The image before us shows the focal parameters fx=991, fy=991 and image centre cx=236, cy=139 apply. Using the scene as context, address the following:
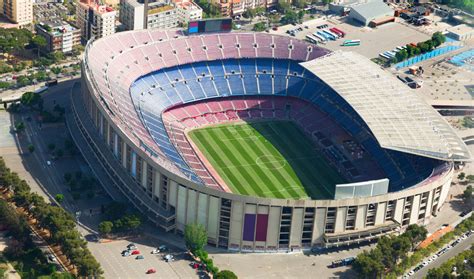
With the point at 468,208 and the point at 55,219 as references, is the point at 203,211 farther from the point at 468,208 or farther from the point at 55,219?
the point at 468,208

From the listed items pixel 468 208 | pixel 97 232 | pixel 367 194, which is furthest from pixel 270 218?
pixel 468 208

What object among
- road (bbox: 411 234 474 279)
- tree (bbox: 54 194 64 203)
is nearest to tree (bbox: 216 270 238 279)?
road (bbox: 411 234 474 279)

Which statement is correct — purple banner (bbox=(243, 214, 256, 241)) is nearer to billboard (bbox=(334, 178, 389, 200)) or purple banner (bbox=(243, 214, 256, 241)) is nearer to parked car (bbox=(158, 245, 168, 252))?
parked car (bbox=(158, 245, 168, 252))

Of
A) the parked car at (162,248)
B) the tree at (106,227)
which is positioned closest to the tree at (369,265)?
the parked car at (162,248)

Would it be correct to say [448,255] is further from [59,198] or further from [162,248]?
[59,198]

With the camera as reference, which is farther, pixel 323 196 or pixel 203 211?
pixel 323 196

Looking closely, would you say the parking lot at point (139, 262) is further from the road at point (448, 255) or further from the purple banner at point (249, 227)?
the road at point (448, 255)
